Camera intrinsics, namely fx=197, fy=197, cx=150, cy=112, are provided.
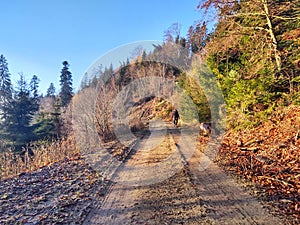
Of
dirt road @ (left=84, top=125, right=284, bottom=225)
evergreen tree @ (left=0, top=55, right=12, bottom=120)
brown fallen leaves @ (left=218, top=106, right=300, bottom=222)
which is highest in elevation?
evergreen tree @ (left=0, top=55, right=12, bottom=120)

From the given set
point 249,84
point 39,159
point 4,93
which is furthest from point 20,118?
point 249,84

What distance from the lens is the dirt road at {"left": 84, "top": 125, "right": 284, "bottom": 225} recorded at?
328 cm

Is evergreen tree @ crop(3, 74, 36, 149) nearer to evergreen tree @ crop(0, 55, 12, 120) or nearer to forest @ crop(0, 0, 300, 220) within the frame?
evergreen tree @ crop(0, 55, 12, 120)

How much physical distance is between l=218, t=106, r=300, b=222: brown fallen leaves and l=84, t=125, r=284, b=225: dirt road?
500 millimetres

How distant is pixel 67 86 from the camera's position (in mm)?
39938

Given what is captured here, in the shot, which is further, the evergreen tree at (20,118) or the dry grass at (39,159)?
the evergreen tree at (20,118)

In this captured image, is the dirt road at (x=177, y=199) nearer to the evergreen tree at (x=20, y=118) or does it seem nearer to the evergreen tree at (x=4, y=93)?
the evergreen tree at (x=20, y=118)

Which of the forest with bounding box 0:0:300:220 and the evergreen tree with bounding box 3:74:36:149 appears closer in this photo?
the forest with bounding box 0:0:300:220

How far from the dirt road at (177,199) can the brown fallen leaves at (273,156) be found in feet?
1.64

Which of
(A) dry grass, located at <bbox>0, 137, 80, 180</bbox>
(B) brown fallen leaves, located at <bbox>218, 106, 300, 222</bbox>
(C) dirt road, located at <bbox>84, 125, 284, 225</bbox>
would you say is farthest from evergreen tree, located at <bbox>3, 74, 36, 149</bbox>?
(B) brown fallen leaves, located at <bbox>218, 106, 300, 222</bbox>

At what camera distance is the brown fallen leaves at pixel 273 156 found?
A: 12.7ft

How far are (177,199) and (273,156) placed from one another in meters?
3.47

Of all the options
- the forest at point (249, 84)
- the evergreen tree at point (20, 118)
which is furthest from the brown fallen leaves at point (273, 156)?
the evergreen tree at point (20, 118)

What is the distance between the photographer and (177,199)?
3.96 meters
